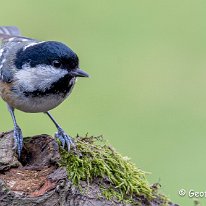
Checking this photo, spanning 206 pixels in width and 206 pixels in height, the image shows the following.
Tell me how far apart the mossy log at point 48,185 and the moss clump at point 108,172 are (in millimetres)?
12

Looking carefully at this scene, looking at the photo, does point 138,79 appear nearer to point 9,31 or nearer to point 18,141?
point 9,31

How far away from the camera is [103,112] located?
27.4 ft

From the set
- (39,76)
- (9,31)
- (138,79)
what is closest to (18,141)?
(39,76)

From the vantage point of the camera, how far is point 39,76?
4.46m

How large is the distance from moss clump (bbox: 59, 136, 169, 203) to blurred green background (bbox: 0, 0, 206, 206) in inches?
95.6

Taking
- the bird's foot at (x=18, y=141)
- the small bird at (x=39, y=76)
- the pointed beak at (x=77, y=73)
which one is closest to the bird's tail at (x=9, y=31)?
the small bird at (x=39, y=76)

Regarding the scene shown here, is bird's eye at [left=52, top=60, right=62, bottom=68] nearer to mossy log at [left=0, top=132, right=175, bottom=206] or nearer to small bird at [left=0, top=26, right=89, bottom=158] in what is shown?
small bird at [left=0, top=26, right=89, bottom=158]

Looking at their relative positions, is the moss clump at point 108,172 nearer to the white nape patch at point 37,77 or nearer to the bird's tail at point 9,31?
the white nape patch at point 37,77

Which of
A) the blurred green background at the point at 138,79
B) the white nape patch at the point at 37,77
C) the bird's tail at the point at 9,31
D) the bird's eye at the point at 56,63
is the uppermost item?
the bird's tail at the point at 9,31

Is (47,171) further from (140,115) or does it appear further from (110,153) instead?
(140,115)

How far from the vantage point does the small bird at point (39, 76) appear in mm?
4297

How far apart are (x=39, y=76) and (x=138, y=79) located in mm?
5261

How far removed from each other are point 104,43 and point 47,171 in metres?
6.92

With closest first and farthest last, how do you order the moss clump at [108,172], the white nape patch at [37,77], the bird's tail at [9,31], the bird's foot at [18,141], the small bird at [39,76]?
the moss clump at [108,172] → the bird's foot at [18,141] → the small bird at [39,76] → the white nape patch at [37,77] → the bird's tail at [9,31]
